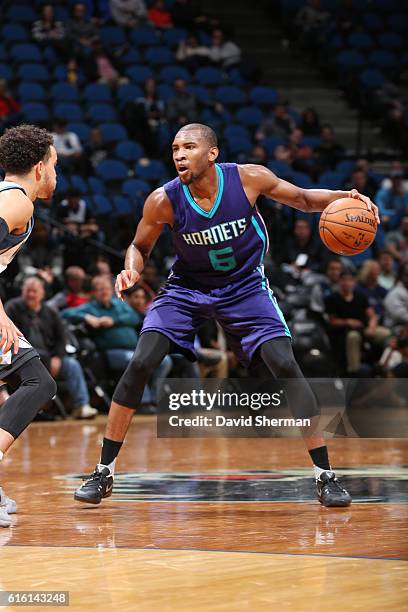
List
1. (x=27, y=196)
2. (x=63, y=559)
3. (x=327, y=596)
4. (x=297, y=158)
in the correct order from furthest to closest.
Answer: (x=297, y=158) < (x=27, y=196) < (x=63, y=559) < (x=327, y=596)

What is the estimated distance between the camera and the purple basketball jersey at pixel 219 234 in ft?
17.7

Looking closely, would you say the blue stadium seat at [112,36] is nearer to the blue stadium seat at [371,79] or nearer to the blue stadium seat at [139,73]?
the blue stadium seat at [139,73]

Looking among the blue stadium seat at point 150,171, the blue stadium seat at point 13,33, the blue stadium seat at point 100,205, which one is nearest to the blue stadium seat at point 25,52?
the blue stadium seat at point 13,33

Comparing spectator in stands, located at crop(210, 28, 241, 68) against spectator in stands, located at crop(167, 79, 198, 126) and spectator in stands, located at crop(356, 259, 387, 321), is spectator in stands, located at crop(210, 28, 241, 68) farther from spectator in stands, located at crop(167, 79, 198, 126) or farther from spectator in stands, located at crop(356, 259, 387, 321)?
spectator in stands, located at crop(356, 259, 387, 321)

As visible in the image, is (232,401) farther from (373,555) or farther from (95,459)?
(373,555)

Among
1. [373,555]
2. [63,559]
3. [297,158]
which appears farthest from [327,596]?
[297,158]

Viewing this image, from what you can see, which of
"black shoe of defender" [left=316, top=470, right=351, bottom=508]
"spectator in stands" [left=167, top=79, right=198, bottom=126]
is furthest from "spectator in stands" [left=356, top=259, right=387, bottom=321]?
"black shoe of defender" [left=316, top=470, right=351, bottom=508]

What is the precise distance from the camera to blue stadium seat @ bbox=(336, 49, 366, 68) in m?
18.0

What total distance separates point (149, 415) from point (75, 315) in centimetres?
124

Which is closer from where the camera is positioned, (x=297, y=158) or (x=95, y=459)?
(x=95, y=459)

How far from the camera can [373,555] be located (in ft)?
12.6

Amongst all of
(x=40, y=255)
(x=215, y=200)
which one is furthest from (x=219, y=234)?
(x=40, y=255)

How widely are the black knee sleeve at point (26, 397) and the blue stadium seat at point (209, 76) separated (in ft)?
39.1

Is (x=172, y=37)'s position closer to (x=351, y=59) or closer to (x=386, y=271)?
(x=351, y=59)
